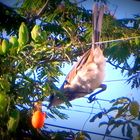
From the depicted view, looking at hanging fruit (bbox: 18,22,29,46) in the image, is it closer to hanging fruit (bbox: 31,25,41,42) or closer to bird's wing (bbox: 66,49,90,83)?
hanging fruit (bbox: 31,25,41,42)

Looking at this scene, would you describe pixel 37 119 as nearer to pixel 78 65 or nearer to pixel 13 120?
pixel 13 120

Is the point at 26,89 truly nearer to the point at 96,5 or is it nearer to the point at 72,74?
the point at 72,74

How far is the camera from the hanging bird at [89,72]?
722mm

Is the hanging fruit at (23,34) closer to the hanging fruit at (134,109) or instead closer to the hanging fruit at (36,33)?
the hanging fruit at (36,33)

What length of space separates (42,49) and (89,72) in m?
0.12

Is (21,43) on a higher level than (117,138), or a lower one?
higher

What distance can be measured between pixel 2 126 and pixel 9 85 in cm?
13

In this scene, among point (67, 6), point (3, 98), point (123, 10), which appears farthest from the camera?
point (123, 10)

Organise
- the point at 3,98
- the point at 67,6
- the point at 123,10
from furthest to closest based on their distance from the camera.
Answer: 1. the point at 123,10
2. the point at 67,6
3. the point at 3,98

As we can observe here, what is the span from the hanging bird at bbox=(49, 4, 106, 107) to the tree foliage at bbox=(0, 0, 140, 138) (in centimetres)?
3

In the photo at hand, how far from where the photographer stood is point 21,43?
0.71 metres

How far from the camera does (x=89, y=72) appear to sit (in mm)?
737

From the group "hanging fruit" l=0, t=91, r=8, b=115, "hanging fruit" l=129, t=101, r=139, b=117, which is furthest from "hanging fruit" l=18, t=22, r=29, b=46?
"hanging fruit" l=129, t=101, r=139, b=117

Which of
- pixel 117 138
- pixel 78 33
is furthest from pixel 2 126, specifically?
pixel 117 138
